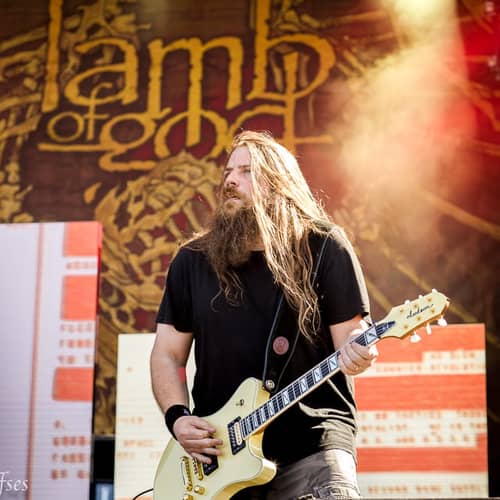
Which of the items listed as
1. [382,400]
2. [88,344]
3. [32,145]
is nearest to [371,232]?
[382,400]

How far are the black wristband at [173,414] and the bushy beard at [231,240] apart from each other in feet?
1.35

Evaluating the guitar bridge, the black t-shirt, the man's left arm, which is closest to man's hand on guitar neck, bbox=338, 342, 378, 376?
the man's left arm

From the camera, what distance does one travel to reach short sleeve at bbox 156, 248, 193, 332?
3252 mm

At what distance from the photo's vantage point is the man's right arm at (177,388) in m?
2.99

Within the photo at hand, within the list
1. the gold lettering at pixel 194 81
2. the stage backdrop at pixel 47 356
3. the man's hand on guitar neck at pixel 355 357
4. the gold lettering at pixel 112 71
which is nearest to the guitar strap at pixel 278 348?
the man's hand on guitar neck at pixel 355 357

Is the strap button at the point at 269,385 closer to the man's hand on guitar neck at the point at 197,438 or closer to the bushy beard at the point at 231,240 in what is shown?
the man's hand on guitar neck at the point at 197,438

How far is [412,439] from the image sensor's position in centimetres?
389

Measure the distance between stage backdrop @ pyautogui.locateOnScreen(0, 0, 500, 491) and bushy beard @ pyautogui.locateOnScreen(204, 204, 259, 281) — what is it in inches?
45.2

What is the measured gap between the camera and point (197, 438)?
2.99 metres

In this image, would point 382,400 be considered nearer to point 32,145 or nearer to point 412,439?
point 412,439

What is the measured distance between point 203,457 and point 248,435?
0.17 metres

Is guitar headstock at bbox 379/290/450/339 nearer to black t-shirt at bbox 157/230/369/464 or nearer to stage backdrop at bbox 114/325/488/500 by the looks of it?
black t-shirt at bbox 157/230/369/464

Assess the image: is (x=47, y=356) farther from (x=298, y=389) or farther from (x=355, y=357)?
(x=355, y=357)

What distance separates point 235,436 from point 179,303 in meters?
0.51
